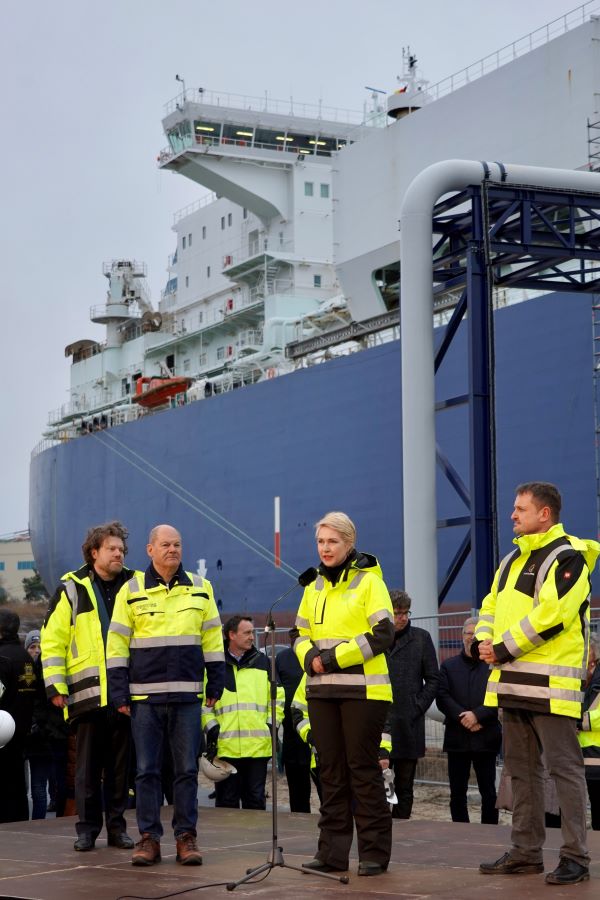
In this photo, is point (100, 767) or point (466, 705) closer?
point (100, 767)

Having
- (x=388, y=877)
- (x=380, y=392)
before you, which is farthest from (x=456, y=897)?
(x=380, y=392)

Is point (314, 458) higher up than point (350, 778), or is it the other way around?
point (314, 458)

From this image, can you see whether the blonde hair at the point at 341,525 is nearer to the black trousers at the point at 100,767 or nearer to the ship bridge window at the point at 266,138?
the black trousers at the point at 100,767

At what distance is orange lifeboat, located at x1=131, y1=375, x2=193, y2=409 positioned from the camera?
109 ft

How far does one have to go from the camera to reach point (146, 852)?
5812 millimetres

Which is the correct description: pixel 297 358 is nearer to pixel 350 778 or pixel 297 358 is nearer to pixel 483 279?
pixel 483 279

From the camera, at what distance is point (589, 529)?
2006 cm

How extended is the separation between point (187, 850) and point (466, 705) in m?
2.56

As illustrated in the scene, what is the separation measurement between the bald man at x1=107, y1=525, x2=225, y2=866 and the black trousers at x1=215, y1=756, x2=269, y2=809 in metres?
1.85

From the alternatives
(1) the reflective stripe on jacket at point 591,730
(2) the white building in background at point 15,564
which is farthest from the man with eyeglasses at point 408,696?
(2) the white building in background at point 15,564

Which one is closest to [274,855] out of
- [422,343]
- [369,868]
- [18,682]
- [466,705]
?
[369,868]

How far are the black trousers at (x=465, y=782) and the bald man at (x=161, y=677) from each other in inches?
95.2

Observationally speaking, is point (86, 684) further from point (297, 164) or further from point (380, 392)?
point (297, 164)

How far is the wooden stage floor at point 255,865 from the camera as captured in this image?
5098 mm
